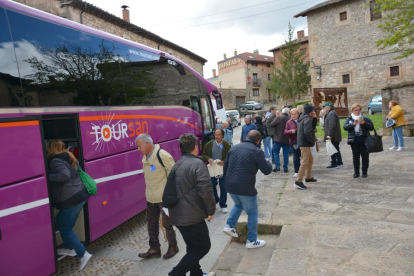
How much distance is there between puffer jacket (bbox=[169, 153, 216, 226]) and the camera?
11.1 ft

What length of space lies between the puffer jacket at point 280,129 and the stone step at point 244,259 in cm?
437

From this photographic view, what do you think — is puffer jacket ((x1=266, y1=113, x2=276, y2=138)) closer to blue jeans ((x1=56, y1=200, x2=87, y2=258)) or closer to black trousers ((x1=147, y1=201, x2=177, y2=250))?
black trousers ((x1=147, y1=201, x2=177, y2=250))

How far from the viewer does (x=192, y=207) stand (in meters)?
3.39

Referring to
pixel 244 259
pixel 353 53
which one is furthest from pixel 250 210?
pixel 353 53

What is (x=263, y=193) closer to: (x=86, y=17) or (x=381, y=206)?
(x=381, y=206)

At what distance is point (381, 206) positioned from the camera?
5500 millimetres

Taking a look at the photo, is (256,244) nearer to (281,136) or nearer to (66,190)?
(66,190)

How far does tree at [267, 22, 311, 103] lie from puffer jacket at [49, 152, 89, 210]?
109 feet

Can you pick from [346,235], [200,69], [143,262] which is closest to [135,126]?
[143,262]

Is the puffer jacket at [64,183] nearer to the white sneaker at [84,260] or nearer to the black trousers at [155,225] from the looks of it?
the white sneaker at [84,260]

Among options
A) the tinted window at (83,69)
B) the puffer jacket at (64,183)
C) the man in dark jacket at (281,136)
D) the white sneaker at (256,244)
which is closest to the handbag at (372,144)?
the man in dark jacket at (281,136)

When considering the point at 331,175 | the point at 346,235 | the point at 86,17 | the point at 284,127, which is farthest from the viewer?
the point at 86,17

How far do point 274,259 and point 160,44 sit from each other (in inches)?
958

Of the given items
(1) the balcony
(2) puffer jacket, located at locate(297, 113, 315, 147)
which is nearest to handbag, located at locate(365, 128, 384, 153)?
(2) puffer jacket, located at locate(297, 113, 315, 147)
